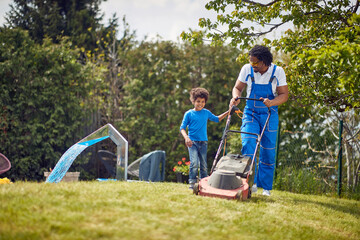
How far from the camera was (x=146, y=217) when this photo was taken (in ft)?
10.2

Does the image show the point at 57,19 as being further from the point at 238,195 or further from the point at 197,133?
the point at 238,195

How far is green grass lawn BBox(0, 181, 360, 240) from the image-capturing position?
271 centimetres

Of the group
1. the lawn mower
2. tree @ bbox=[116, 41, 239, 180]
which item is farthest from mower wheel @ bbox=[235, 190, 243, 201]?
tree @ bbox=[116, 41, 239, 180]

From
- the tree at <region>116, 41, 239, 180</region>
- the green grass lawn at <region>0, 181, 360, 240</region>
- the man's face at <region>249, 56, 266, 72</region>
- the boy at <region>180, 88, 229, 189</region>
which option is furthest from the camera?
the tree at <region>116, 41, 239, 180</region>

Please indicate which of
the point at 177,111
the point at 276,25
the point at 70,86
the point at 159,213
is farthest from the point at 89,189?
the point at 177,111

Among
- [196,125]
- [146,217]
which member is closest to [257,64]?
[196,125]

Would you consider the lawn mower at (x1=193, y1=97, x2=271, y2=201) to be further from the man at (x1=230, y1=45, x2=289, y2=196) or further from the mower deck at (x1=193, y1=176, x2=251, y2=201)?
the man at (x1=230, y1=45, x2=289, y2=196)

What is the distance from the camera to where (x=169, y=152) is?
11.7 m

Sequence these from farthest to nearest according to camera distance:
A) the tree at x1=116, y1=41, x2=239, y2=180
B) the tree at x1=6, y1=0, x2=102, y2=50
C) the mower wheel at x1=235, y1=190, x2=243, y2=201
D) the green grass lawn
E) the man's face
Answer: the tree at x1=6, y1=0, x2=102, y2=50, the tree at x1=116, y1=41, x2=239, y2=180, the man's face, the mower wheel at x1=235, y1=190, x2=243, y2=201, the green grass lawn

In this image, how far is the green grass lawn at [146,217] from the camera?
271 cm

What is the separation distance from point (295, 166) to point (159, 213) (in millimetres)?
6042

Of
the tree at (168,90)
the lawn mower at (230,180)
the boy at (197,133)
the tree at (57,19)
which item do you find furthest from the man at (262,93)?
the tree at (57,19)

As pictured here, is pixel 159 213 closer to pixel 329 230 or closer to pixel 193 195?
pixel 193 195

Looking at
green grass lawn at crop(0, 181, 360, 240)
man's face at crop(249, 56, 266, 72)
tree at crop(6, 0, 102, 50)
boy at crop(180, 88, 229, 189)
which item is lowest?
green grass lawn at crop(0, 181, 360, 240)
